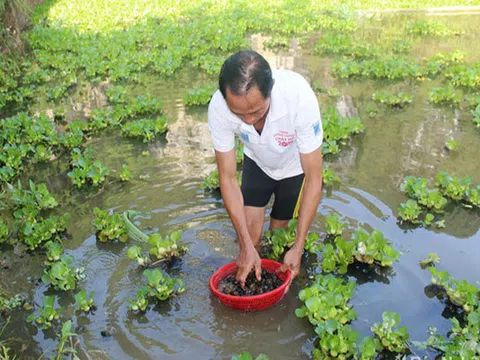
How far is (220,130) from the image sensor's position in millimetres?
3312

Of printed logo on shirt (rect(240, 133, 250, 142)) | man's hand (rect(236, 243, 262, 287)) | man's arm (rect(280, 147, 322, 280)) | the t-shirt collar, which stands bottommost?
man's hand (rect(236, 243, 262, 287))

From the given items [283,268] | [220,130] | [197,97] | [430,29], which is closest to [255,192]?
[283,268]

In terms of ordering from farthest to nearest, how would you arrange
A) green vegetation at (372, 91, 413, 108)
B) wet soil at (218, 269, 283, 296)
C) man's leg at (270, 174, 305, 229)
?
1. green vegetation at (372, 91, 413, 108)
2. man's leg at (270, 174, 305, 229)
3. wet soil at (218, 269, 283, 296)

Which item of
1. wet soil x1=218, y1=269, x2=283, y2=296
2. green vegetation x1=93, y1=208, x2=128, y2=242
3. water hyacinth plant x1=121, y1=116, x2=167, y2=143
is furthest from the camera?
water hyacinth plant x1=121, y1=116, x2=167, y2=143

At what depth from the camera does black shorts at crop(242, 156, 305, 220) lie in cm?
394

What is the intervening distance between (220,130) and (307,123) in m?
0.59

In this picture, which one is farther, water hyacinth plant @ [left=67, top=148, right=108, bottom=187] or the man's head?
water hyacinth plant @ [left=67, top=148, right=108, bottom=187]

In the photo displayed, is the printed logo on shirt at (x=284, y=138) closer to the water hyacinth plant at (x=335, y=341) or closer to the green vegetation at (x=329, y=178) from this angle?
the water hyacinth plant at (x=335, y=341)

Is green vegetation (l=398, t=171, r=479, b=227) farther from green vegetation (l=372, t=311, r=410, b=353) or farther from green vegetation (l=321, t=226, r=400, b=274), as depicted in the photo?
green vegetation (l=372, t=311, r=410, b=353)

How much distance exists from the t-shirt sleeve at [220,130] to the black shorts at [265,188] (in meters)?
0.61

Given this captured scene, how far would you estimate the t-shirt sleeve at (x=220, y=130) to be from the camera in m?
3.26

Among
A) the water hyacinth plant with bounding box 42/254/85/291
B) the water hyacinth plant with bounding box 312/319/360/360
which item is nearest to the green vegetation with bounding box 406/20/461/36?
the water hyacinth plant with bounding box 312/319/360/360

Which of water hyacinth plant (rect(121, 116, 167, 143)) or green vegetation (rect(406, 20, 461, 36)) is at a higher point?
green vegetation (rect(406, 20, 461, 36))

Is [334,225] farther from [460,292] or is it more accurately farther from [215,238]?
[460,292]
